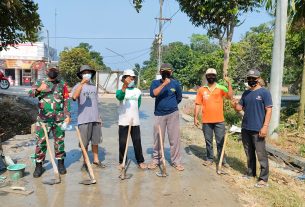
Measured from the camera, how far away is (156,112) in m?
6.23

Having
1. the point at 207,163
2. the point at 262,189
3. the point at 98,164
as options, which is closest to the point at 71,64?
the point at 98,164

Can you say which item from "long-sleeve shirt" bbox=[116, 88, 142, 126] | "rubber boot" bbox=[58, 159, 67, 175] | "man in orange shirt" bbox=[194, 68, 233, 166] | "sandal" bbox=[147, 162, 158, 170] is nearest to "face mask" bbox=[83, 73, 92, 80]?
"long-sleeve shirt" bbox=[116, 88, 142, 126]

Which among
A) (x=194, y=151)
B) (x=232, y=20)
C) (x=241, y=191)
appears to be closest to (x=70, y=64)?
(x=232, y=20)

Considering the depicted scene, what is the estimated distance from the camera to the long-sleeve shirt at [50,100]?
5.58 meters

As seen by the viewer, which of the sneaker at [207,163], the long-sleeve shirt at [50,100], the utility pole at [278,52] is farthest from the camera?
the utility pole at [278,52]

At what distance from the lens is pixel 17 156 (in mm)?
6945

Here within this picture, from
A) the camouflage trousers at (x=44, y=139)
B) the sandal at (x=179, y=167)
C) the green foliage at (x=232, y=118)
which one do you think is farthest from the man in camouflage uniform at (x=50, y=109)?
the green foliage at (x=232, y=118)

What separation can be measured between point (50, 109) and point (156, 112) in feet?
5.68

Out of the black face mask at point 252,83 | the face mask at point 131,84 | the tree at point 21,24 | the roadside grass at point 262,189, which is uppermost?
the tree at point 21,24

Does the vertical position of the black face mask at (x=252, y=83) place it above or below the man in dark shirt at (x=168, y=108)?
above

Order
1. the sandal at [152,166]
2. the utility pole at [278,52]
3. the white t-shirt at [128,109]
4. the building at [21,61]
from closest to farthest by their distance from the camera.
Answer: the white t-shirt at [128,109]
the sandal at [152,166]
the utility pole at [278,52]
the building at [21,61]

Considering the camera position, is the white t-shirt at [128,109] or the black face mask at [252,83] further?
the white t-shirt at [128,109]

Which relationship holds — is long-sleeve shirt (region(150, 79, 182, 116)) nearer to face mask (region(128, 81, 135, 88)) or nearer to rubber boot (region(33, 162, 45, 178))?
face mask (region(128, 81, 135, 88))

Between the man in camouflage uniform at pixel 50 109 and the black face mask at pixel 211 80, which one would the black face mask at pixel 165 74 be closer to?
the black face mask at pixel 211 80
